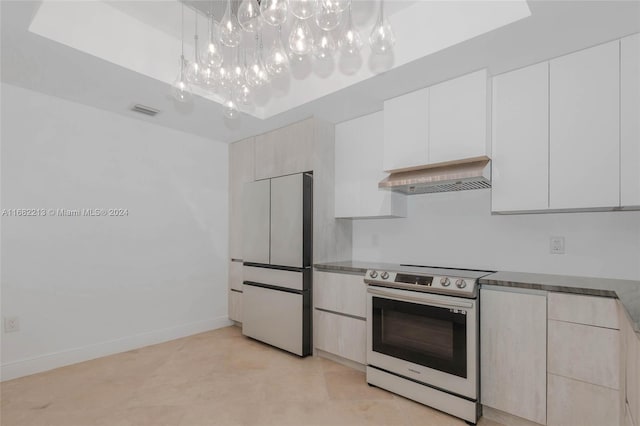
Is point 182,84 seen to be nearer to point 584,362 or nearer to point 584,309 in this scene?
point 584,309

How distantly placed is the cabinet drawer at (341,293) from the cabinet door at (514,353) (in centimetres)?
98

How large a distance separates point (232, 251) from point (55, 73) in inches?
98.8

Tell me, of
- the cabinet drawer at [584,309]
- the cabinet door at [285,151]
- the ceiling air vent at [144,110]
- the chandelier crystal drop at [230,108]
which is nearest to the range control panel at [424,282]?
the cabinet drawer at [584,309]

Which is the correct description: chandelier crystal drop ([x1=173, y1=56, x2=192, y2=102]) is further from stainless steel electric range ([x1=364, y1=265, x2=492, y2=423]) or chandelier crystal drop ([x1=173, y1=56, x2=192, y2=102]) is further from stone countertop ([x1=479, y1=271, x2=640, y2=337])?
stone countertop ([x1=479, y1=271, x2=640, y2=337])

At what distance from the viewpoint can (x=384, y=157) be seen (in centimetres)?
291

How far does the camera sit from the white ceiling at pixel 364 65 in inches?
73.4

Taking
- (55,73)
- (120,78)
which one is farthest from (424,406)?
(55,73)

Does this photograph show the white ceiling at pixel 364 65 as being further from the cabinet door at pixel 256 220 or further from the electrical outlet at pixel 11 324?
the electrical outlet at pixel 11 324

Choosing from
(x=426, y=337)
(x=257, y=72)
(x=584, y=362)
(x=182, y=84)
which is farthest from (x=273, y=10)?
(x=584, y=362)

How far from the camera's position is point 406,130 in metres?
2.77

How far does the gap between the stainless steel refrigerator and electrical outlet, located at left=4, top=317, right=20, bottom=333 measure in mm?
1943

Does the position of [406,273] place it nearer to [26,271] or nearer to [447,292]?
[447,292]

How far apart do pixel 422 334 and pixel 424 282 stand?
381 mm

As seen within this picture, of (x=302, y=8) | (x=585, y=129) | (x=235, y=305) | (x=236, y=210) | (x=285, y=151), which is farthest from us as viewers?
(x=236, y=210)
